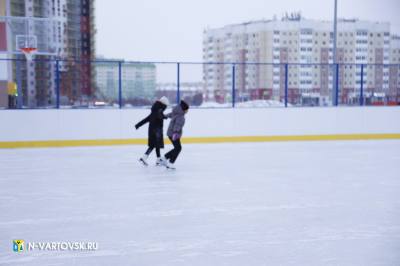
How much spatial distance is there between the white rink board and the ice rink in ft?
6.77

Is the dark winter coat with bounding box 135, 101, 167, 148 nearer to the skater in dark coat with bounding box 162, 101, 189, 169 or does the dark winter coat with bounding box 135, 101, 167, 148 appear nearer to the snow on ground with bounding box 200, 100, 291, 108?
the skater in dark coat with bounding box 162, 101, 189, 169

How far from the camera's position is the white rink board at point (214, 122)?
34.6 ft

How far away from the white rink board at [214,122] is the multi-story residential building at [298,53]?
28.9 inches

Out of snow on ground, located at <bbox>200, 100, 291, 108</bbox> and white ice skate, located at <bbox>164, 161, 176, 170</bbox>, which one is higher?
snow on ground, located at <bbox>200, 100, 291, 108</bbox>

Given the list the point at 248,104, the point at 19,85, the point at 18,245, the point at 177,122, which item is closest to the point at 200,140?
the point at 248,104

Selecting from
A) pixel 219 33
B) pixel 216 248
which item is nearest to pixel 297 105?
pixel 216 248

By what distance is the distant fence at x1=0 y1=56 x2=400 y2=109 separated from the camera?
37.4ft

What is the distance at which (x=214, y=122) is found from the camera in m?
11.8

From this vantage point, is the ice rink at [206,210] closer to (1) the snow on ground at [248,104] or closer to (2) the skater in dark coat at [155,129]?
(2) the skater in dark coat at [155,129]

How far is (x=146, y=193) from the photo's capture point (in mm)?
5539

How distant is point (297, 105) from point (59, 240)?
32.6 feet

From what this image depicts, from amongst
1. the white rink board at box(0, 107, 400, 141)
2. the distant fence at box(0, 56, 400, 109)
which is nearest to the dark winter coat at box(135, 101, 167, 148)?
the white rink board at box(0, 107, 400, 141)

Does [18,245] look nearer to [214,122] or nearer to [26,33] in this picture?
[214,122]

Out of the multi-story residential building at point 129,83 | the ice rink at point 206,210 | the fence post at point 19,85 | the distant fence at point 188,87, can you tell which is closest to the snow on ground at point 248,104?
the distant fence at point 188,87
